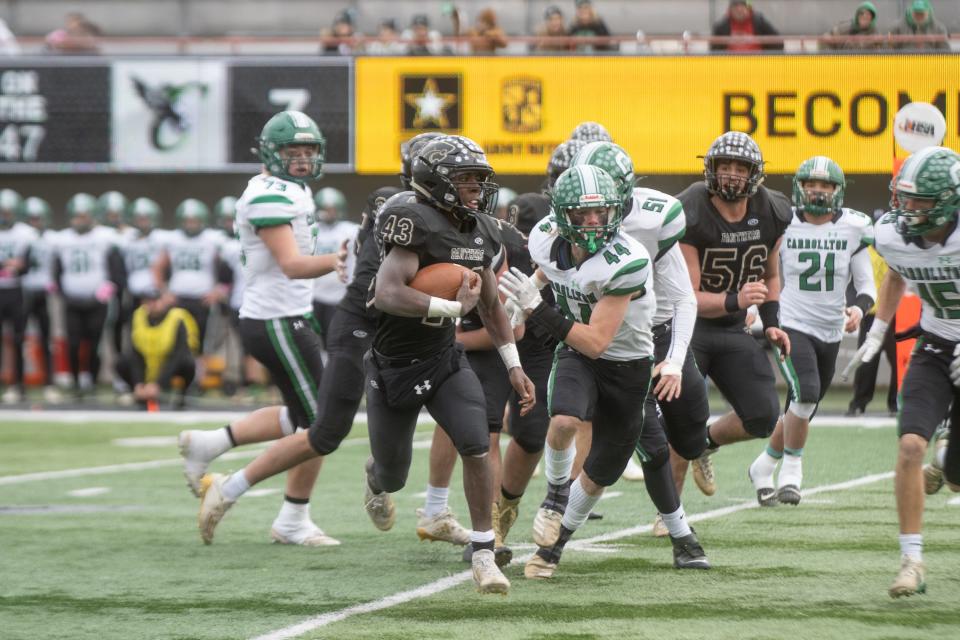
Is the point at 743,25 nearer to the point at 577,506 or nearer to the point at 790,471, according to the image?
the point at 790,471

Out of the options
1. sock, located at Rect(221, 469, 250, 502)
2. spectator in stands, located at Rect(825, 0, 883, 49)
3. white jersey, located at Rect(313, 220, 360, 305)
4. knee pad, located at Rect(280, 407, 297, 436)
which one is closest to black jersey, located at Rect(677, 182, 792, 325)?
knee pad, located at Rect(280, 407, 297, 436)

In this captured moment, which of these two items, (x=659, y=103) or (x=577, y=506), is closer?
(x=577, y=506)

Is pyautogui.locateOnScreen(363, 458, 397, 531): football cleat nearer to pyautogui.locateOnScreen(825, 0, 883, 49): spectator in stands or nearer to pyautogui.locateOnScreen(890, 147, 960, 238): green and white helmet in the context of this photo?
pyautogui.locateOnScreen(890, 147, 960, 238): green and white helmet

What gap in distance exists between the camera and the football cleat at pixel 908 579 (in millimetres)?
5401

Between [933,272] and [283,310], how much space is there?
2941 millimetres

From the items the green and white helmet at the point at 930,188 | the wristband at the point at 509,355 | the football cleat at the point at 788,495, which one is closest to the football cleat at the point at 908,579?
the green and white helmet at the point at 930,188

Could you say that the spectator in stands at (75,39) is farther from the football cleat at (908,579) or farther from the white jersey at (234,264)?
the football cleat at (908,579)

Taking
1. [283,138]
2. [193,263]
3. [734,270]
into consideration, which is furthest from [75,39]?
[734,270]

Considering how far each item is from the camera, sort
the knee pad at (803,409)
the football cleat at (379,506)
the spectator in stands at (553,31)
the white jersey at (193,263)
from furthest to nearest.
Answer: the spectator in stands at (553,31) < the white jersey at (193,263) < the knee pad at (803,409) < the football cleat at (379,506)

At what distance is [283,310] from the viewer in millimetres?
7152

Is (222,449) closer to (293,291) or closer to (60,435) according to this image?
(293,291)

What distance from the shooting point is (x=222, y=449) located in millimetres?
7406

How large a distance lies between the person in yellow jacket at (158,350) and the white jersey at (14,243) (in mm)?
1508

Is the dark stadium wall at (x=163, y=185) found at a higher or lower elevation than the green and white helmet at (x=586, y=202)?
lower
